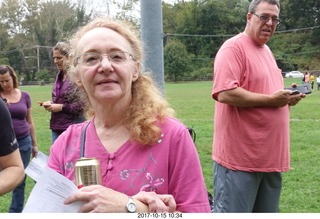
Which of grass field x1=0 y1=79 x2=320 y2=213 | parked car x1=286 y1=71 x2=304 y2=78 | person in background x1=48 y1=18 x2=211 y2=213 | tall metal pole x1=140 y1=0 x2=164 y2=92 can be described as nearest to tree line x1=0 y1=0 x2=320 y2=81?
parked car x1=286 y1=71 x2=304 y2=78

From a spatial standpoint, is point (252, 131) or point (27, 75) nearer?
point (252, 131)

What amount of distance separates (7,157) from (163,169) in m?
1.07

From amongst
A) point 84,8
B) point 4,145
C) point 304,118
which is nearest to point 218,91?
point 4,145

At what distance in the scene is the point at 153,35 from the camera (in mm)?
3238

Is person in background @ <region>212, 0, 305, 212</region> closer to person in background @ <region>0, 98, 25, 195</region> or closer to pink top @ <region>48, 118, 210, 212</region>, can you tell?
pink top @ <region>48, 118, 210, 212</region>

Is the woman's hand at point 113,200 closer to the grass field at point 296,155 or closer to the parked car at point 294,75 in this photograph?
the grass field at point 296,155

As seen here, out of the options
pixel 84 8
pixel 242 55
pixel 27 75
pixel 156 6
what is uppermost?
pixel 84 8

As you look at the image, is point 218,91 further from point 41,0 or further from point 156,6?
point 41,0

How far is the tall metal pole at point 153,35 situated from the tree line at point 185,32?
4703 cm

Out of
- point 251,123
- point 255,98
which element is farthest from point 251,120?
point 255,98

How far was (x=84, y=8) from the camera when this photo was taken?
6419cm

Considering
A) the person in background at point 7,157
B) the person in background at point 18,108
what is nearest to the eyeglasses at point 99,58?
the person in background at point 7,157

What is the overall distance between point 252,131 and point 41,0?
76.7 meters

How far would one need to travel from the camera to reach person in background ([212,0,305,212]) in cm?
284
